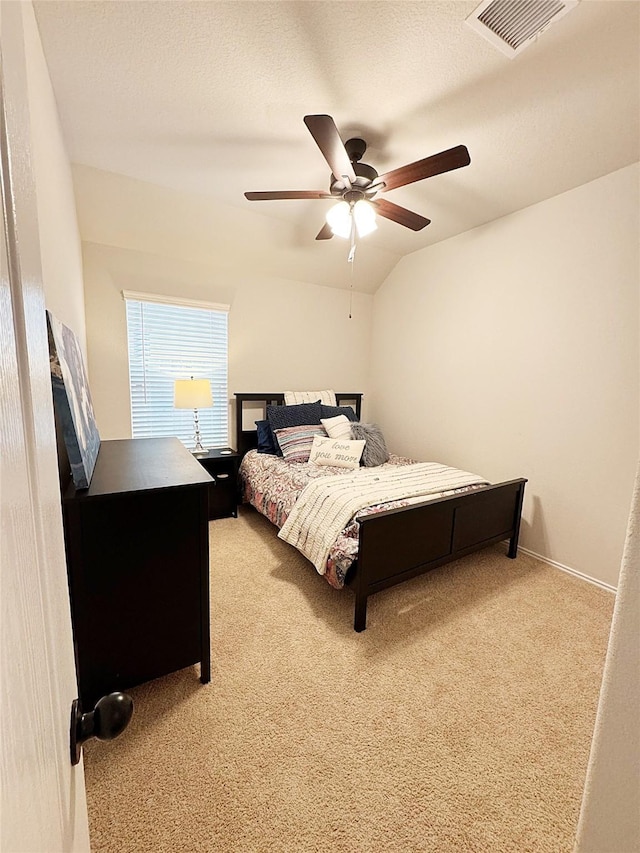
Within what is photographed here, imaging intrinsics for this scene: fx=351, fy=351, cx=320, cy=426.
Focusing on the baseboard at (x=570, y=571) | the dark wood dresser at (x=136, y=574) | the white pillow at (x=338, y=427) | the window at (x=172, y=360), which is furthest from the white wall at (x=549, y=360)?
the dark wood dresser at (x=136, y=574)

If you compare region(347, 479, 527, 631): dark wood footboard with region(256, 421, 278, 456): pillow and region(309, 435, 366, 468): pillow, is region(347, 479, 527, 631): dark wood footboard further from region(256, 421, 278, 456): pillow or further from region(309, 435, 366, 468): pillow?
region(256, 421, 278, 456): pillow

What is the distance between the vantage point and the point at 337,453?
126 inches

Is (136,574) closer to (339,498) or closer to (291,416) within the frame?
(339,498)

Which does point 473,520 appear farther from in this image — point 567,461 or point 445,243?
point 445,243

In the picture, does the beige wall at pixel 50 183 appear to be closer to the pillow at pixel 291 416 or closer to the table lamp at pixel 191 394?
the table lamp at pixel 191 394

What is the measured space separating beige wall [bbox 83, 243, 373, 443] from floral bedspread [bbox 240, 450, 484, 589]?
73cm

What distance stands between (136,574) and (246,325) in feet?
9.25

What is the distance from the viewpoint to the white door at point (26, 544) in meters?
0.26

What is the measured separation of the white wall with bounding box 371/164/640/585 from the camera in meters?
2.30

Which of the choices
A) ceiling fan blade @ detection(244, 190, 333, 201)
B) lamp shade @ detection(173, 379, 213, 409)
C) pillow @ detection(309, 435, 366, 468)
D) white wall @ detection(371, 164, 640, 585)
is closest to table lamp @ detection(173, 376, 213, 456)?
lamp shade @ detection(173, 379, 213, 409)

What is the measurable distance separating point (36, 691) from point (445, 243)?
12.9 ft

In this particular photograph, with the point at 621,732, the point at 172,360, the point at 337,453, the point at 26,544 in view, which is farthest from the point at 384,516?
the point at 172,360

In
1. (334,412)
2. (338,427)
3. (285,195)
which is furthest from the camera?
(334,412)

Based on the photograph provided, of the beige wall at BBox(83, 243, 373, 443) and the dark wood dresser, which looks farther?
the beige wall at BBox(83, 243, 373, 443)
